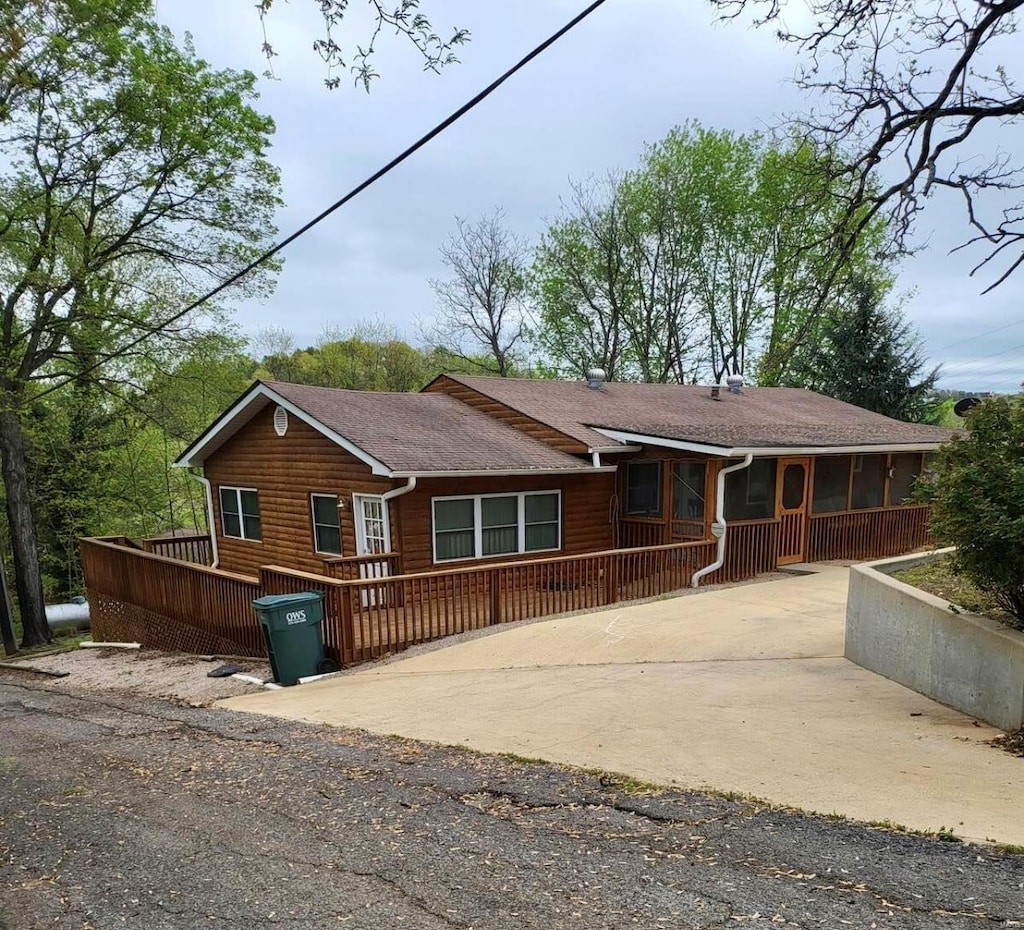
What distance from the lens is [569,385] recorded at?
60.3 feet

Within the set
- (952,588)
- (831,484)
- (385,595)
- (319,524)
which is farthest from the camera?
(831,484)

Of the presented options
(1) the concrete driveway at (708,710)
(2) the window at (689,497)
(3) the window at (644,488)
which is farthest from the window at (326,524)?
(2) the window at (689,497)

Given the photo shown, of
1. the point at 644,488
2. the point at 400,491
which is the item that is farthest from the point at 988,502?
the point at 644,488

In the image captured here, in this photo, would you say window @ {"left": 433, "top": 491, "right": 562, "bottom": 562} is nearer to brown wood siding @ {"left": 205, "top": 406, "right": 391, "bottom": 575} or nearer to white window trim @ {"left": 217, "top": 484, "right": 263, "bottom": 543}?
brown wood siding @ {"left": 205, "top": 406, "right": 391, "bottom": 575}

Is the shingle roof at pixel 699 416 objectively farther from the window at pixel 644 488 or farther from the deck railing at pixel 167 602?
the deck railing at pixel 167 602

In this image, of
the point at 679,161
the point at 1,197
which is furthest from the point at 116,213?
the point at 679,161

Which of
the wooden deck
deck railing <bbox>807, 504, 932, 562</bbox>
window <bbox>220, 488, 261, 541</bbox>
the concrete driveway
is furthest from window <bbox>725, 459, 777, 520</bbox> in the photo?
window <bbox>220, 488, 261, 541</bbox>

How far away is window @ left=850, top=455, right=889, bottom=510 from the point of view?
15.0m

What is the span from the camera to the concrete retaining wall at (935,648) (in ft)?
16.7

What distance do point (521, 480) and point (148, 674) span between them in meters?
6.76

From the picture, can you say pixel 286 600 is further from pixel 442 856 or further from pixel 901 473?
pixel 901 473

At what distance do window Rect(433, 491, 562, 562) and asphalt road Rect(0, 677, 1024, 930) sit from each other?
7.15m

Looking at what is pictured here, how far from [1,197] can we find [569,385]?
1391 centimetres

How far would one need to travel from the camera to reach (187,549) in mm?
16875
